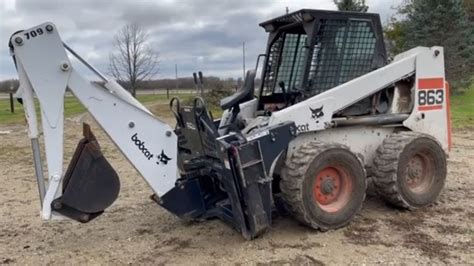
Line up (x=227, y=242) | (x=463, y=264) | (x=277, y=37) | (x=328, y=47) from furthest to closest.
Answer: (x=277, y=37), (x=328, y=47), (x=227, y=242), (x=463, y=264)

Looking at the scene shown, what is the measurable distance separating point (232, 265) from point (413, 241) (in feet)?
5.92

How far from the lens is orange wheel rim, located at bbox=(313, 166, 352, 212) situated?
16.7 ft

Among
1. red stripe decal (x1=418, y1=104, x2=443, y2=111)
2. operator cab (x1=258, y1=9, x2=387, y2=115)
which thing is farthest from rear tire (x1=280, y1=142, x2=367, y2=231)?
red stripe decal (x1=418, y1=104, x2=443, y2=111)

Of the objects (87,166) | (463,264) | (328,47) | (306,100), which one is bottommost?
(463,264)

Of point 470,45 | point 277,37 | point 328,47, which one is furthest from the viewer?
point 470,45

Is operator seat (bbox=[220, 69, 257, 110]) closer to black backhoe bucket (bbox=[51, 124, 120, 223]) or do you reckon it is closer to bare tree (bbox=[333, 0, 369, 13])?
black backhoe bucket (bbox=[51, 124, 120, 223])

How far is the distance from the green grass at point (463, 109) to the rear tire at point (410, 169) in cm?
1006

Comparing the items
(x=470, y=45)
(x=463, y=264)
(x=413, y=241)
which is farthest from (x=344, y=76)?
(x=470, y=45)

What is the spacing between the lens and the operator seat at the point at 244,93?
19.8ft

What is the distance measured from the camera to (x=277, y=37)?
6230 mm

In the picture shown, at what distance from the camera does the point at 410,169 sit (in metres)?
5.76

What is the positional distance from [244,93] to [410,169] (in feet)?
7.00

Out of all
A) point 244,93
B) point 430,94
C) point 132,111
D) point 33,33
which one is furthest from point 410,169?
point 33,33

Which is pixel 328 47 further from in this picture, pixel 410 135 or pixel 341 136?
pixel 410 135
